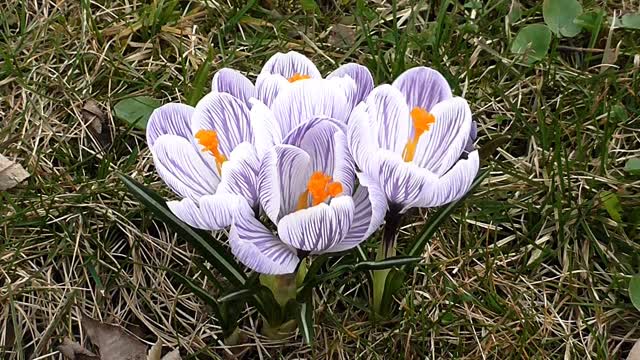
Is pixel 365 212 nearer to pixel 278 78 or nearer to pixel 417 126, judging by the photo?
pixel 417 126

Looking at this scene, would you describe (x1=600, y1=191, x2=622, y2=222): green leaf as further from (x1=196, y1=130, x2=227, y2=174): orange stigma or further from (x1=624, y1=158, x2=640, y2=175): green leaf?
(x1=196, y1=130, x2=227, y2=174): orange stigma

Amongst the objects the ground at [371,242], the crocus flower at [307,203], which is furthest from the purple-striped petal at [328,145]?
the ground at [371,242]

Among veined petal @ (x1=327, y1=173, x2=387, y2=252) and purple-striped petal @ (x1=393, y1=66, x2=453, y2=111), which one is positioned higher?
purple-striped petal @ (x1=393, y1=66, x2=453, y2=111)

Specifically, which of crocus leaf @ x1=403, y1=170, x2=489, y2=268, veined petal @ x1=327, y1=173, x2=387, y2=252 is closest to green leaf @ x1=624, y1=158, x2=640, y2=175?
crocus leaf @ x1=403, y1=170, x2=489, y2=268

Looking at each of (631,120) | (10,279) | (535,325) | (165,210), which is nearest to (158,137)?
(165,210)

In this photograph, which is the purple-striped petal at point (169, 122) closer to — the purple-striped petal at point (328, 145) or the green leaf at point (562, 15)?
the purple-striped petal at point (328, 145)

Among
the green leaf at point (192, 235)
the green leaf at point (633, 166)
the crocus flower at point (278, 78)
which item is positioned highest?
the crocus flower at point (278, 78)
